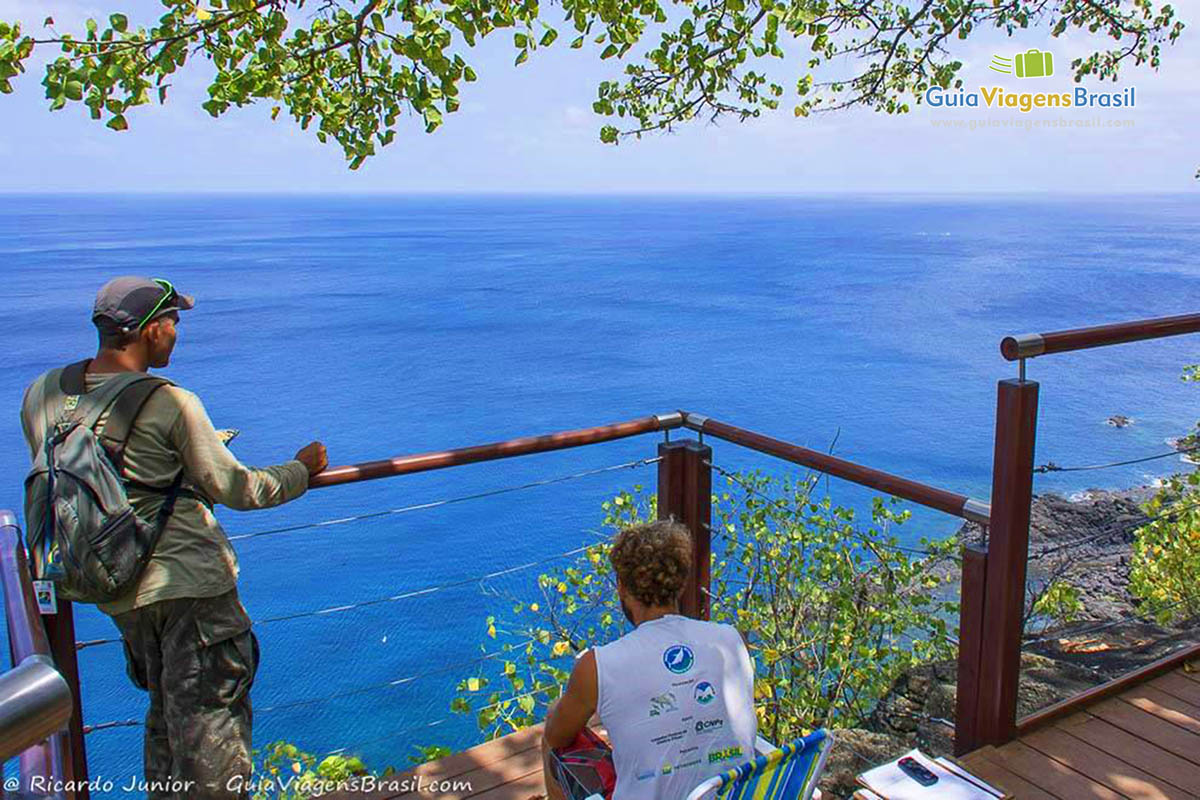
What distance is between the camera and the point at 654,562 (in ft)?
7.11

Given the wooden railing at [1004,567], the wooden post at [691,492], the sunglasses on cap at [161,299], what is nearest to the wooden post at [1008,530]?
the wooden railing at [1004,567]

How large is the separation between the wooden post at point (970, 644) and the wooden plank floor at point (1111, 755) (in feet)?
0.24

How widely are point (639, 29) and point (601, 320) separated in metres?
58.2

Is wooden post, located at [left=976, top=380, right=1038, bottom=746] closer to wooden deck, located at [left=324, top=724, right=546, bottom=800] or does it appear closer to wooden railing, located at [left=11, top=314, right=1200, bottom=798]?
wooden railing, located at [left=11, top=314, right=1200, bottom=798]

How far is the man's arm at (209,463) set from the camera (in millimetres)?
2363

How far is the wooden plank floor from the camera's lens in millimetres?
2730

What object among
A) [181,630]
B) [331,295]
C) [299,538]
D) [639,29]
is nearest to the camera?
[181,630]

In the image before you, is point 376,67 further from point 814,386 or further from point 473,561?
point 814,386

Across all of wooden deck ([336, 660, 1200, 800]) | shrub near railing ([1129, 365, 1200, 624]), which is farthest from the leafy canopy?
shrub near railing ([1129, 365, 1200, 624])

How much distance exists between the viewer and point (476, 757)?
10.3ft

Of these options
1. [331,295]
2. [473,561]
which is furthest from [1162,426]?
[331,295]

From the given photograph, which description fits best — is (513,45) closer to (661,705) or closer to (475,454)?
(475,454)

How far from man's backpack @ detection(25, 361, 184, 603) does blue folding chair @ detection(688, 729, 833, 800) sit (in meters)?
1.39

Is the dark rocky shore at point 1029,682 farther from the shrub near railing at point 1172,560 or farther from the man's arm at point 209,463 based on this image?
the man's arm at point 209,463
